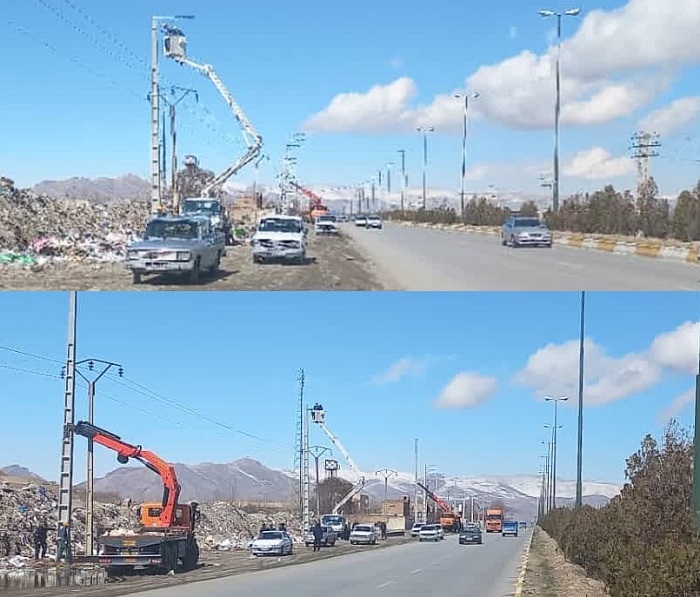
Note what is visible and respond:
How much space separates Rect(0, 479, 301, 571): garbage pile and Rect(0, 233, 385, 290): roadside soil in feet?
67.0

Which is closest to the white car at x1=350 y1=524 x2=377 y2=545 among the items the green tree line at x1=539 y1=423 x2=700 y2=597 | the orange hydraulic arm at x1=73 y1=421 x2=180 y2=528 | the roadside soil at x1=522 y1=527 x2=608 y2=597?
the roadside soil at x1=522 y1=527 x2=608 y2=597

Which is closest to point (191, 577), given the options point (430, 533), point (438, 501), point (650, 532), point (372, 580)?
point (372, 580)

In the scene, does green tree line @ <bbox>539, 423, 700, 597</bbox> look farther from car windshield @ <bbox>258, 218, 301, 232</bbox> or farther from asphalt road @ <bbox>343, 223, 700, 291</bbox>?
car windshield @ <bbox>258, 218, 301, 232</bbox>

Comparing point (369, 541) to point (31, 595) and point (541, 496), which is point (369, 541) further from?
point (541, 496)

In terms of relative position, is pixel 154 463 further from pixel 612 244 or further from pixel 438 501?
pixel 438 501

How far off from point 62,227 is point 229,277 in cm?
247

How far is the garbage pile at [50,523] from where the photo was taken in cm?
4222

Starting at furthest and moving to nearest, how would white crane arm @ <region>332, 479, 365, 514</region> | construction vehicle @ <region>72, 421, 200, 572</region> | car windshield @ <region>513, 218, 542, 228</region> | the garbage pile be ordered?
1. white crane arm @ <region>332, 479, 365, 514</region>
2. the garbage pile
3. construction vehicle @ <region>72, 421, 200, 572</region>
4. car windshield @ <region>513, 218, 542, 228</region>

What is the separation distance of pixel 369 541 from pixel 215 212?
51.5 metres

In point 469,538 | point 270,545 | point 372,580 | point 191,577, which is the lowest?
point 469,538

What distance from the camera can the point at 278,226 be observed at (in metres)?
18.6

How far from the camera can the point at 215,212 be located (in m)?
18.5

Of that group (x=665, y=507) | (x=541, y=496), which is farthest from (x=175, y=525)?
(x=541, y=496)

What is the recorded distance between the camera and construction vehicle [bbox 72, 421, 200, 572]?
113 ft
